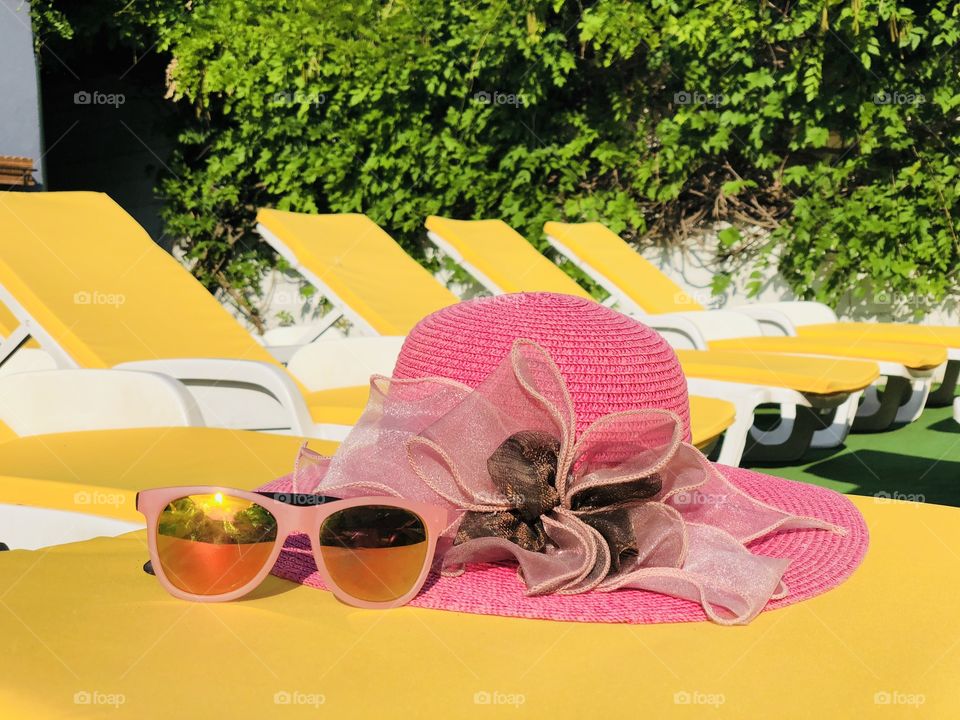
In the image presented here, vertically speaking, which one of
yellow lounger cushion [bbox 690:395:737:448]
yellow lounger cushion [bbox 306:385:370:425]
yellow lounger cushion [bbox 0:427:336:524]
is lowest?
yellow lounger cushion [bbox 306:385:370:425]

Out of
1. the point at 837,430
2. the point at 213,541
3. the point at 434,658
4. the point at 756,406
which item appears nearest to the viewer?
the point at 434,658

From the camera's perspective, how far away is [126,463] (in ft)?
6.71

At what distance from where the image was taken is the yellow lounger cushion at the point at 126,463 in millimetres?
1765

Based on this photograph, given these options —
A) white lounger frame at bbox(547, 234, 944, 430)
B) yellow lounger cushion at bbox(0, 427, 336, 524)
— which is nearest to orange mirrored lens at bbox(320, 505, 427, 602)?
yellow lounger cushion at bbox(0, 427, 336, 524)

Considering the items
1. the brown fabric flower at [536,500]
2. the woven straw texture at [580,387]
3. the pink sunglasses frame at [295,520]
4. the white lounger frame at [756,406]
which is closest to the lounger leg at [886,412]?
the white lounger frame at [756,406]

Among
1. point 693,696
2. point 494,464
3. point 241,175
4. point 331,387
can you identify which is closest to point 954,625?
point 693,696

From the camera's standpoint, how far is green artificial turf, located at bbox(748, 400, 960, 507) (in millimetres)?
3922

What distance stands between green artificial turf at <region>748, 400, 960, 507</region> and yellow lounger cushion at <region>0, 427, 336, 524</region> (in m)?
2.50

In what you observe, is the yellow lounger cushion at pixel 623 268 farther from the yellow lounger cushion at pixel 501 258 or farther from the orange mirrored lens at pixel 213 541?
the orange mirrored lens at pixel 213 541

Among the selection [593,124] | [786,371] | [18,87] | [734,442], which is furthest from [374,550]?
[593,124]

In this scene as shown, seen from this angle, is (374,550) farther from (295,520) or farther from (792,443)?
(792,443)

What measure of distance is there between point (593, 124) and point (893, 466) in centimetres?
445

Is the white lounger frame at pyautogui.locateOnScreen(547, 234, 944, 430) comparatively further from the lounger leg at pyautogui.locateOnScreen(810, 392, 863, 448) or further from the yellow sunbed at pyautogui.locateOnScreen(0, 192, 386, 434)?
the yellow sunbed at pyautogui.locateOnScreen(0, 192, 386, 434)

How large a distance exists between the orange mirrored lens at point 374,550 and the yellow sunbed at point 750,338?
4003 mm
